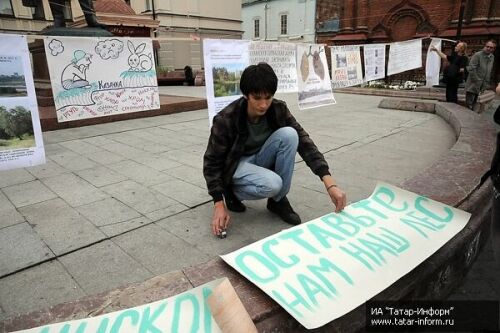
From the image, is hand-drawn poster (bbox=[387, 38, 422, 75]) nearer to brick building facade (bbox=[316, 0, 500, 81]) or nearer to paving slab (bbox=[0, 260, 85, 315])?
paving slab (bbox=[0, 260, 85, 315])

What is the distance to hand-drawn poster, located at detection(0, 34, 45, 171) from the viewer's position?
2080 millimetres

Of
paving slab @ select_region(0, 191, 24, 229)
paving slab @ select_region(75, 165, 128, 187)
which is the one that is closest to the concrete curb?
paving slab @ select_region(0, 191, 24, 229)

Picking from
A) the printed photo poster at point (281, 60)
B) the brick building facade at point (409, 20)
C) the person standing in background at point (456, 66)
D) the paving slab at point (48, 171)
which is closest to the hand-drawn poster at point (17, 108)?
the paving slab at point (48, 171)

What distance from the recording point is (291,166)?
2.39 meters

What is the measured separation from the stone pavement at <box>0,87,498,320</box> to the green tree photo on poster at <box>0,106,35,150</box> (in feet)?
2.12

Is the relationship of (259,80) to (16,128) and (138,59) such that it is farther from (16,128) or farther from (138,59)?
(138,59)

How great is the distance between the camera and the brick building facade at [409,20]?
1475 cm

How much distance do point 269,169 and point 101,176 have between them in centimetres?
207

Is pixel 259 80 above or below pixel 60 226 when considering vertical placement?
above

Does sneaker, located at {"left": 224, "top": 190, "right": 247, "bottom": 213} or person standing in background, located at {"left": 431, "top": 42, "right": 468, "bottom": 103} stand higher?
person standing in background, located at {"left": 431, "top": 42, "right": 468, "bottom": 103}

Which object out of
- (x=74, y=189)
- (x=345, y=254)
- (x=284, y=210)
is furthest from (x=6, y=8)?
(x=345, y=254)

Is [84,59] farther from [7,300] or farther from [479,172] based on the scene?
[479,172]

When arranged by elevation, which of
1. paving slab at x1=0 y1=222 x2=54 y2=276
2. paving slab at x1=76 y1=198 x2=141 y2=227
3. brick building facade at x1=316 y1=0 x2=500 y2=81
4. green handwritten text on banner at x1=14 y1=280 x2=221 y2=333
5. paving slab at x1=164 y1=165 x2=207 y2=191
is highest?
brick building facade at x1=316 y1=0 x2=500 y2=81

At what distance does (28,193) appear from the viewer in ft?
10.5
